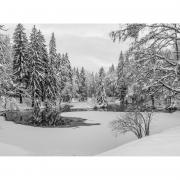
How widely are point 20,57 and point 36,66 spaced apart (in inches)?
26.6

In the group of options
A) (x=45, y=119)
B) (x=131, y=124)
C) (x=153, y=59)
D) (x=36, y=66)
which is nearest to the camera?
(x=153, y=59)

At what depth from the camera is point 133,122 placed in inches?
505

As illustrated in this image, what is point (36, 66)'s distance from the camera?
937cm

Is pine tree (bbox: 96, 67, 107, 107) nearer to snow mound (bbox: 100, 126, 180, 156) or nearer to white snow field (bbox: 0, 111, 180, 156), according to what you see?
white snow field (bbox: 0, 111, 180, 156)

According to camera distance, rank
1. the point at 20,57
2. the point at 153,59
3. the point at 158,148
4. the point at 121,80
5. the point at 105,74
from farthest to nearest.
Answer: the point at 105,74, the point at 20,57, the point at 121,80, the point at 153,59, the point at 158,148

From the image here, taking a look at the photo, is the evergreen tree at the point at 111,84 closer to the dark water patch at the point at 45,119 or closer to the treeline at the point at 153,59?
the treeline at the point at 153,59

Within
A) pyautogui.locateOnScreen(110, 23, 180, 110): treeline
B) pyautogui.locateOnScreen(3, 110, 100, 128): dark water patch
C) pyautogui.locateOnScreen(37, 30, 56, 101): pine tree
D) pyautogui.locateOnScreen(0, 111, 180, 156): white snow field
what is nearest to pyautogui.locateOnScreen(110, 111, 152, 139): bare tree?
pyautogui.locateOnScreen(0, 111, 180, 156): white snow field

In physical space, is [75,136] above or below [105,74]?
below

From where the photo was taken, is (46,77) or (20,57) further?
(46,77)

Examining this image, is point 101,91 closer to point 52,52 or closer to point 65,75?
point 65,75

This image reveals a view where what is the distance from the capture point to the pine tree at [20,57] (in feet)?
29.1

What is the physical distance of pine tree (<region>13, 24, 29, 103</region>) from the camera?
8.88m

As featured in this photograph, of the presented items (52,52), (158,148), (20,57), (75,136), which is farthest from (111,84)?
(158,148)

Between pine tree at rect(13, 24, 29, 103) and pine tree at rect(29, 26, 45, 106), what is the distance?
0.27m
